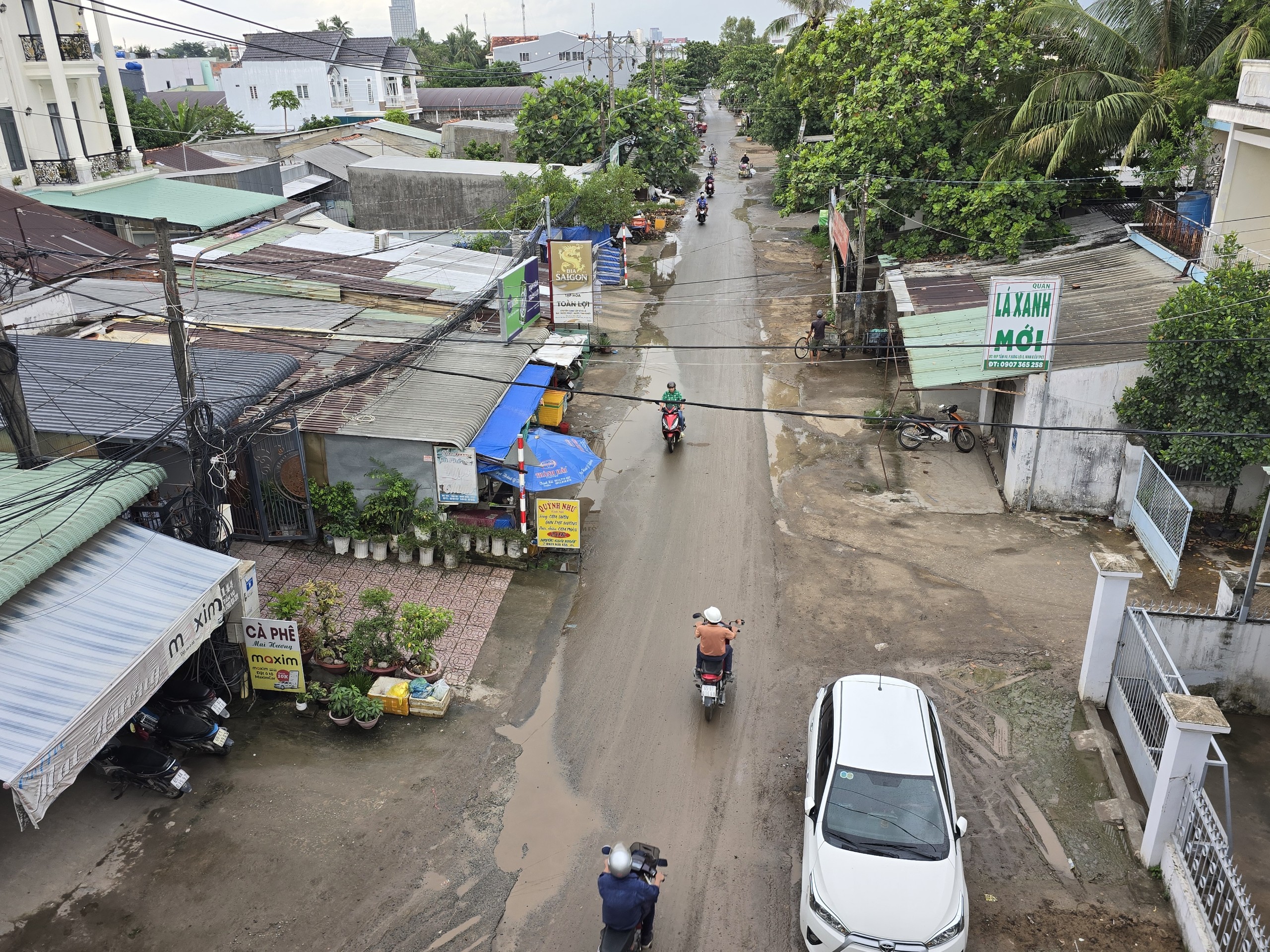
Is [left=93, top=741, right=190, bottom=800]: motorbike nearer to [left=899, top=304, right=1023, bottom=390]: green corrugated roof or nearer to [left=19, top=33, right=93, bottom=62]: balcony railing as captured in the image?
[left=899, top=304, right=1023, bottom=390]: green corrugated roof

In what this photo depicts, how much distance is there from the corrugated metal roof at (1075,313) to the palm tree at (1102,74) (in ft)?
6.93

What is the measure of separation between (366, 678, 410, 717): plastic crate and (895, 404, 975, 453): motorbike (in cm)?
1155

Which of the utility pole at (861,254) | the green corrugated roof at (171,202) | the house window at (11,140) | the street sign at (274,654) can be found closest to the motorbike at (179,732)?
the street sign at (274,654)

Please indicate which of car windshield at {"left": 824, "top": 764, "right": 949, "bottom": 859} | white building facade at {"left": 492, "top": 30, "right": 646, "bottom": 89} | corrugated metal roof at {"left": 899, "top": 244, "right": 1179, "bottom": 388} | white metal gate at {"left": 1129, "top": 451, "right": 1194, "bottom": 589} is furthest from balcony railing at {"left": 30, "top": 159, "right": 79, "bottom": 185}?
white building facade at {"left": 492, "top": 30, "right": 646, "bottom": 89}

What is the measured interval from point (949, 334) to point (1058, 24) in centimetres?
976

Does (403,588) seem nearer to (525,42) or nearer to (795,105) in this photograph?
(795,105)

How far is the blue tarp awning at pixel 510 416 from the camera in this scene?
46.1 feet

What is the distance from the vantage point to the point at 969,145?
22.3 m

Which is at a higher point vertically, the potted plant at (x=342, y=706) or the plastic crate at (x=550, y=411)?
the plastic crate at (x=550, y=411)

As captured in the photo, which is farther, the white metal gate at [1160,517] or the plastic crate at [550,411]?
the plastic crate at [550,411]

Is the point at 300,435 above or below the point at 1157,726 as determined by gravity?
above

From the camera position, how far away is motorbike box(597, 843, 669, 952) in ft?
23.9

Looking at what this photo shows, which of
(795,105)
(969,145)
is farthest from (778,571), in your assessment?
(795,105)

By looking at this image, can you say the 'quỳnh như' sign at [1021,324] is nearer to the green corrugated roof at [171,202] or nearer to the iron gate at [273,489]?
the iron gate at [273,489]
